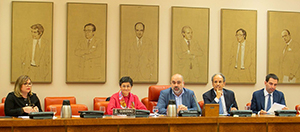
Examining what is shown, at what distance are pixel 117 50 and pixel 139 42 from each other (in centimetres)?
44

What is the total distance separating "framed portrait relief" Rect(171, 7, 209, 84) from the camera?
6715 millimetres

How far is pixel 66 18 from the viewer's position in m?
6.45

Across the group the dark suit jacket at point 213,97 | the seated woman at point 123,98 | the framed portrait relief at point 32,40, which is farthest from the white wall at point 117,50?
the seated woman at point 123,98

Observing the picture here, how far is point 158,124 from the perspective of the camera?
3742 millimetres

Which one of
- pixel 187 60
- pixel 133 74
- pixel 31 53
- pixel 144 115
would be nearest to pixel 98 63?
pixel 133 74

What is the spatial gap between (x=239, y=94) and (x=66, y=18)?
12.0ft

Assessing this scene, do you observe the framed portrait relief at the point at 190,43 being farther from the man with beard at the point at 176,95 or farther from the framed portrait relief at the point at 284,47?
the man with beard at the point at 176,95

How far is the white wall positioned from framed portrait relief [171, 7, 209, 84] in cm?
12

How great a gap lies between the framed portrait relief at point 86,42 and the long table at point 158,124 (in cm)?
292

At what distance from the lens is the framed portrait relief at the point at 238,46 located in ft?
22.5

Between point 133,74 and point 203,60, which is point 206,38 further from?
point 133,74

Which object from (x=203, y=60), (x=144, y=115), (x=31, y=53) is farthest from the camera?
(x=203, y=60)

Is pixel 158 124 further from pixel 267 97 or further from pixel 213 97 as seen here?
pixel 267 97

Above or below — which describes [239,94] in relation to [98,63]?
below
